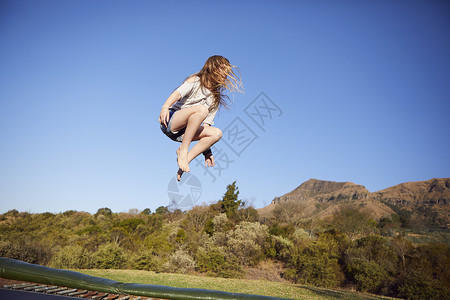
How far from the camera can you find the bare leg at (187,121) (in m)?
2.29

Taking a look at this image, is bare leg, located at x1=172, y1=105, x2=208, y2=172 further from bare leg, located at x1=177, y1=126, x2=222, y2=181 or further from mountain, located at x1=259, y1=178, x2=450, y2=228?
mountain, located at x1=259, y1=178, x2=450, y2=228

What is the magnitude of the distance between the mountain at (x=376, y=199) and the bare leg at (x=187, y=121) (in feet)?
76.8

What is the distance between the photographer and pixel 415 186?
51.3 metres

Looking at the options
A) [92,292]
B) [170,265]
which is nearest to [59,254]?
[170,265]

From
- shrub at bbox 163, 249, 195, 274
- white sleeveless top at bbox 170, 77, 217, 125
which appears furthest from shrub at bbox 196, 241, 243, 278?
white sleeveless top at bbox 170, 77, 217, 125

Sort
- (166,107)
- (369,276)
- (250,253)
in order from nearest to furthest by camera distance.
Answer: (166,107)
(369,276)
(250,253)

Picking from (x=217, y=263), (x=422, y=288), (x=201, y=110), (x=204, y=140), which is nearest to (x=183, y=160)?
(x=204, y=140)

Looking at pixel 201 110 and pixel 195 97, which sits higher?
pixel 195 97

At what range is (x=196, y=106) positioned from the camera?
7.59 ft

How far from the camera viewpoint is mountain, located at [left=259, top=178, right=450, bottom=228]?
2845 cm

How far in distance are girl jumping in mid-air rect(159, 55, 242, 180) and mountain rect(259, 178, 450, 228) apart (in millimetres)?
23197

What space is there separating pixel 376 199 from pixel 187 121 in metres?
50.2

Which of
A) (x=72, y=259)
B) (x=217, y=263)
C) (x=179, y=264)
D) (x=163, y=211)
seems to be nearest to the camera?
(x=72, y=259)

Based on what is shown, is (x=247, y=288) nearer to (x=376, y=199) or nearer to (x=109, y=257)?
(x=109, y=257)
